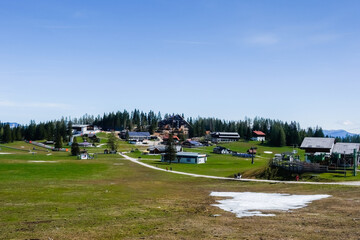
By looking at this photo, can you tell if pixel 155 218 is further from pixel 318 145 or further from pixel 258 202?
pixel 318 145

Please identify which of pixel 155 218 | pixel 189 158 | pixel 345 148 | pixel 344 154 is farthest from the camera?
pixel 189 158

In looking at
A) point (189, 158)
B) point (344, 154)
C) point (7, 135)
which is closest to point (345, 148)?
point (344, 154)

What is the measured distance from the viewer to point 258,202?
1495 inches

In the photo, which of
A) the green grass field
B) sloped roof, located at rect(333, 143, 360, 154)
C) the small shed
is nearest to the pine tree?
the green grass field

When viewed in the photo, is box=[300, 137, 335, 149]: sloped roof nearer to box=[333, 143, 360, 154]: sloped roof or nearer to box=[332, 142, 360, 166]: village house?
box=[333, 143, 360, 154]: sloped roof

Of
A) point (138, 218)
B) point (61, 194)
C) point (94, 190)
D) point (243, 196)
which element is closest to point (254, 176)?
point (243, 196)

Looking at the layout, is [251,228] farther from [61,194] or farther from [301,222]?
[61,194]

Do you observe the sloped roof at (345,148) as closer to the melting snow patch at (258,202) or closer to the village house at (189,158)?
the melting snow patch at (258,202)

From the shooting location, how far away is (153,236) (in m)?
22.5

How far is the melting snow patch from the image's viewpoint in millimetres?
33344

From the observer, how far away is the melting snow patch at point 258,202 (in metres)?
33.3

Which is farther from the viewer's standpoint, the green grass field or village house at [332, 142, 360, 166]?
village house at [332, 142, 360, 166]

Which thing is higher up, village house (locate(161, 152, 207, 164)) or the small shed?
the small shed

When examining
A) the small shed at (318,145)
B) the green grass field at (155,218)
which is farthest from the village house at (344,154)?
the green grass field at (155,218)
